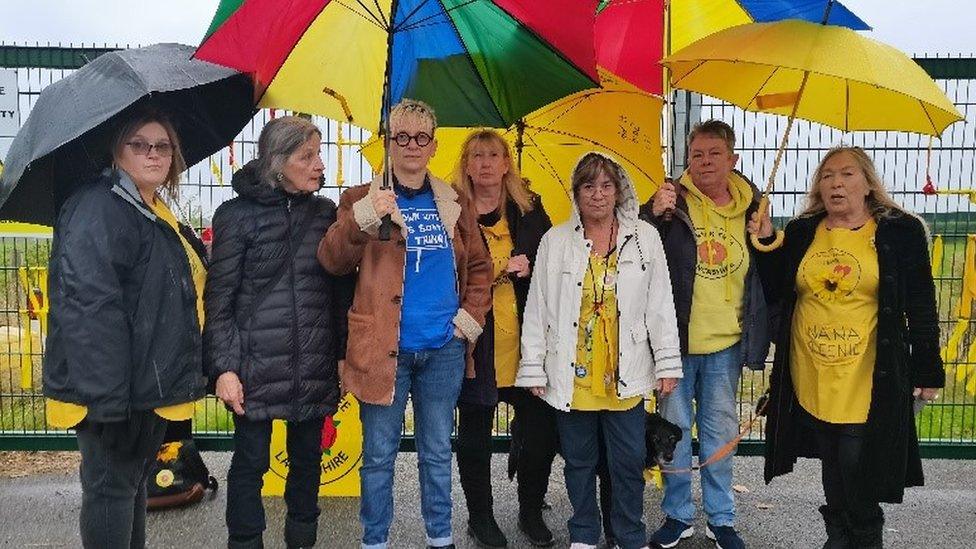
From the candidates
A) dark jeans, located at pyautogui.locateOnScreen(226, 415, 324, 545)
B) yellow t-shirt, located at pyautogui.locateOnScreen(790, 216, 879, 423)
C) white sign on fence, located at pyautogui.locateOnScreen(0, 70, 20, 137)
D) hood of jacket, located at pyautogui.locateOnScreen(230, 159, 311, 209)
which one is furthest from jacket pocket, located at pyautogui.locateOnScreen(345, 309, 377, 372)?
white sign on fence, located at pyautogui.locateOnScreen(0, 70, 20, 137)

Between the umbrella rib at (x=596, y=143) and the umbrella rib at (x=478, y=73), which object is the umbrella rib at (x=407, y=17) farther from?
the umbrella rib at (x=596, y=143)

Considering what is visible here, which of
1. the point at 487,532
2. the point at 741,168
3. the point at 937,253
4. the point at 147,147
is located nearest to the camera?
the point at 147,147

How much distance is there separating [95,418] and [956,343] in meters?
4.61

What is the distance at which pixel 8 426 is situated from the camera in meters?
5.08

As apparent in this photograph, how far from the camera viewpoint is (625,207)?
375 cm

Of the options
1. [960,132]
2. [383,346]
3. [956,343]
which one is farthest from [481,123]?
[956,343]

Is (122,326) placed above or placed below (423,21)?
below

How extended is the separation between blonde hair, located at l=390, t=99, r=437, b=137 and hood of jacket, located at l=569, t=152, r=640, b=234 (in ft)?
2.43

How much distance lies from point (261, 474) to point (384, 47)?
1797mm

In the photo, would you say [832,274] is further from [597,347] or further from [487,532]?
[487,532]

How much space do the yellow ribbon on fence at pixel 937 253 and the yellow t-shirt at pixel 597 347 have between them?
7.63 ft

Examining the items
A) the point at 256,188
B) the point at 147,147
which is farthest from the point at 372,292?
the point at 147,147

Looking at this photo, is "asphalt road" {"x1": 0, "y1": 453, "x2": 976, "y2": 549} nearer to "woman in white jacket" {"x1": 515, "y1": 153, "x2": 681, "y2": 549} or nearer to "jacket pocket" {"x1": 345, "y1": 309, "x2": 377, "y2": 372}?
"woman in white jacket" {"x1": 515, "y1": 153, "x2": 681, "y2": 549}

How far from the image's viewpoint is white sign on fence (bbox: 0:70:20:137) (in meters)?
4.64
